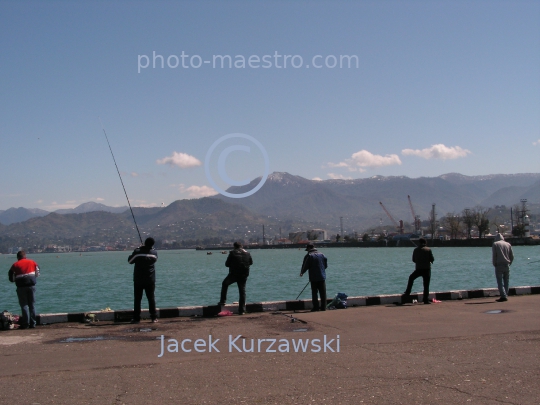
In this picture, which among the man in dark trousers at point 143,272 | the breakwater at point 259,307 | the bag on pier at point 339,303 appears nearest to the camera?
the man in dark trousers at point 143,272

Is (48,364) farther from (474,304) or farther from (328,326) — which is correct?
(474,304)

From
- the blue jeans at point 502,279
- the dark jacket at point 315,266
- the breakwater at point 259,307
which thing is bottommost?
the breakwater at point 259,307

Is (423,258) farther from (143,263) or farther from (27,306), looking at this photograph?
(27,306)

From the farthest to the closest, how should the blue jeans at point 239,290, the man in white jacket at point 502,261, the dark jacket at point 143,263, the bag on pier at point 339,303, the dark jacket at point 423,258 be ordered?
1. the dark jacket at point 423,258
2. the man in white jacket at point 502,261
3. the bag on pier at point 339,303
4. the blue jeans at point 239,290
5. the dark jacket at point 143,263

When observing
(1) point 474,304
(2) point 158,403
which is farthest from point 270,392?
(1) point 474,304

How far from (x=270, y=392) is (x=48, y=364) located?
3356 mm

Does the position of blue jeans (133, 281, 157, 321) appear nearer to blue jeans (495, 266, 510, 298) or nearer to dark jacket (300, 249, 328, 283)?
dark jacket (300, 249, 328, 283)

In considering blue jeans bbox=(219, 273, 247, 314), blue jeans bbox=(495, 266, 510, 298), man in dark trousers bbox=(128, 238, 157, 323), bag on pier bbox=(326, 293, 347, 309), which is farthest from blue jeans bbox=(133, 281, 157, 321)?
blue jeans bbox=(495, 266, 510, 298)

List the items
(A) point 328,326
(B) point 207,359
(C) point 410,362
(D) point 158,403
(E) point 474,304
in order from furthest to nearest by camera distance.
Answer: (E) point 474,304 → (A) point 328,326 → (B) point 207,359 → (C) point 410,362 → (D) point 158,403

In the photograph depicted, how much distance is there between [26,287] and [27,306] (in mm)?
415

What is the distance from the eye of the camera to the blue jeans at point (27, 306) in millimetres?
11297

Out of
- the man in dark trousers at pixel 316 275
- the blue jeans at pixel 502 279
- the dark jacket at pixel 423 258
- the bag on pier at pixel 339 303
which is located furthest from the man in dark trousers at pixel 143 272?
the blue jeans at pixel 502 279

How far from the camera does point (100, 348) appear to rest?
8.70 m

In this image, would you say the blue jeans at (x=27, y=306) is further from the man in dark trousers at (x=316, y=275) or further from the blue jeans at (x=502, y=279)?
the blue jeans at (x=502, y=279)
